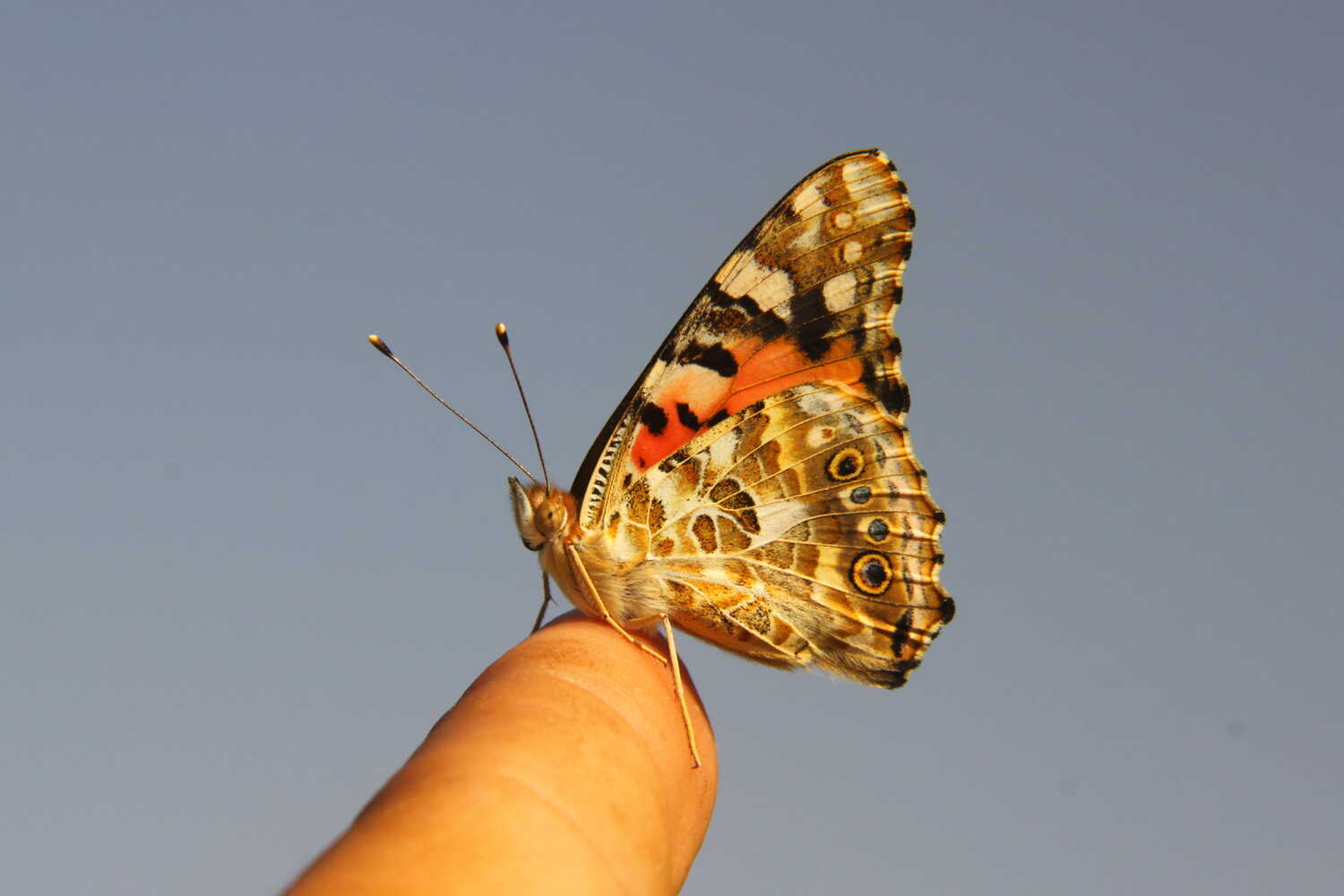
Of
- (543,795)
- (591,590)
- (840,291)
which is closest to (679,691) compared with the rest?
(591,590)

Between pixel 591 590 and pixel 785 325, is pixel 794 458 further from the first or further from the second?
pixel 591 590

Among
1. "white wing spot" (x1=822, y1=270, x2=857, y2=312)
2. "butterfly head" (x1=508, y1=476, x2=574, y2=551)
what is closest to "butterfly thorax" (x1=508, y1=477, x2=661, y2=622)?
"butterfly head" (x1=508, y1=476, x2=574, y2=551)

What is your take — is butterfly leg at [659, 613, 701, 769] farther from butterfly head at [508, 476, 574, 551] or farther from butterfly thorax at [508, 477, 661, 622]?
butterfly head at [508, 476, 574, 551]

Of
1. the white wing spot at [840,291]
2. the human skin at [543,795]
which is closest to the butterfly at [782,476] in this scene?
the white wing spot at [840,291]

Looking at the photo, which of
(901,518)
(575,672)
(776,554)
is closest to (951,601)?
(901,518)

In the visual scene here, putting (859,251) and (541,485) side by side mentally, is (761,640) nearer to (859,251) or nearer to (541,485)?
(541,485)

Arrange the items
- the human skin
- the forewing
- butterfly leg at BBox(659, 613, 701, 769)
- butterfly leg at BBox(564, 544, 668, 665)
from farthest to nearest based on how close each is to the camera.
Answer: the forewing → butterfly leg at BBox(564, 544, 668, 665) → butterfly leg at BBox(659, 613, 701, 769) → the human skin
